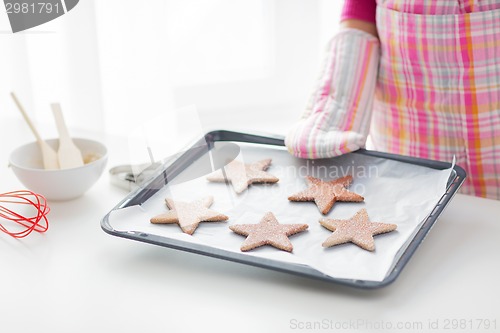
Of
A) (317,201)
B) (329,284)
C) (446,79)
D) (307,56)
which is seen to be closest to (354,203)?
(317,201)

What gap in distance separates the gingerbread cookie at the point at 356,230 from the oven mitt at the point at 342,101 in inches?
7.4

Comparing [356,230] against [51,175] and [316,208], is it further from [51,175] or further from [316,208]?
[51,175]

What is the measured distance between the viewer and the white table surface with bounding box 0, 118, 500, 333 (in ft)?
2.78

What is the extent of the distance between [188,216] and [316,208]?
0.62 ft

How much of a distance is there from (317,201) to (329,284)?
18 cm

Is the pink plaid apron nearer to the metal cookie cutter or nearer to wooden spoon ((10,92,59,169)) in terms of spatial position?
the metal cookie cutter

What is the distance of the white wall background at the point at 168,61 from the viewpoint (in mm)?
1770

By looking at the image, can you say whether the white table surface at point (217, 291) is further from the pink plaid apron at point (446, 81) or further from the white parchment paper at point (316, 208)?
the pink plaid apron at point (446, 81)

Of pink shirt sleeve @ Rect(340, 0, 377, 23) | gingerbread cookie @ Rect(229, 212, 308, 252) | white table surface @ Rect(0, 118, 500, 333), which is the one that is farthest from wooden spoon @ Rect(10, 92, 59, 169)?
pink shirt sleeve @ Rect(340, 0, 377, 23)

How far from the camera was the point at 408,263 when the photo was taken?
3.10 ft

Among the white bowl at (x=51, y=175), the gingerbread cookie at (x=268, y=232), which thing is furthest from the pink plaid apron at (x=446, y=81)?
the white bowl at (x=51, y=175)

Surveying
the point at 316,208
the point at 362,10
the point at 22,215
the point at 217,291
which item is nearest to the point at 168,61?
the point at 362,10

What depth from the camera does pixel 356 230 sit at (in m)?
0.97

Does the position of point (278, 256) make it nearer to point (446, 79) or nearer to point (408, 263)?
point (408, 263)
